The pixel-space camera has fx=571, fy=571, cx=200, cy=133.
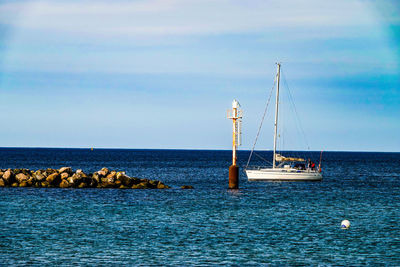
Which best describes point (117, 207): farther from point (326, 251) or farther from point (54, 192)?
point (326, 251)

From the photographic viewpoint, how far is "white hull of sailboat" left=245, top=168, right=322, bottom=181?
76250mm

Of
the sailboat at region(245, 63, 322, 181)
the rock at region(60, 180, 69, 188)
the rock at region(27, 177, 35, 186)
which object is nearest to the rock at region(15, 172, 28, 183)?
the rock at region(27, 177, 35, 186)

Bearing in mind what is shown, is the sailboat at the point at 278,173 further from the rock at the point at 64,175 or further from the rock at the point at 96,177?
the rock at the point at 64,175

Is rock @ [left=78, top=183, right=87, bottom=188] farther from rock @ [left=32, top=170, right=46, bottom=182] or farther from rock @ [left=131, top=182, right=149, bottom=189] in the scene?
rock @ [left=131, top=182, right=149, bottom=189]

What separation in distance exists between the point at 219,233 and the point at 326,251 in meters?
7.15

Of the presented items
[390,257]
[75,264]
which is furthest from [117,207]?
[390,257]

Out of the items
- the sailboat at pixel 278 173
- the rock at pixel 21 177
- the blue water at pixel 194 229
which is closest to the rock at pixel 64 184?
the rock at pixel 21 177

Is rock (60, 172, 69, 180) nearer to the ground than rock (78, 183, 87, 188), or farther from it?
farther from it

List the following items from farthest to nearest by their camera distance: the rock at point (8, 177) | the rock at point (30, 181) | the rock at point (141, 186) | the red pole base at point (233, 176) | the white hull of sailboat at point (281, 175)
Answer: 1. the white hull of sailboat at point (281, 175)
2. the rock at point (8, 177)
3. the rock at point (30, 181)
4. the rock at point (141, 186)
5. the red pole base at point (233, 176)

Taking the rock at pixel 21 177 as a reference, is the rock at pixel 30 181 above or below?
below

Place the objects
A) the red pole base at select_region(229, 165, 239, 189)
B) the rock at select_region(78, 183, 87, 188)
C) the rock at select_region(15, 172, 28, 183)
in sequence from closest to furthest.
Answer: the red pole base at select_region(229, 165, 239, 189), the rock at select_region(78, 183, 87, 188), the rock at select_region(15, 172, 28, 183)

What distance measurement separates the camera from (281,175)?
7700 centimetres

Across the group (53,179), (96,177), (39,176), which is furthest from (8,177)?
(96,177)

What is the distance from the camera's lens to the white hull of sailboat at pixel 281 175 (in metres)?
76.2
